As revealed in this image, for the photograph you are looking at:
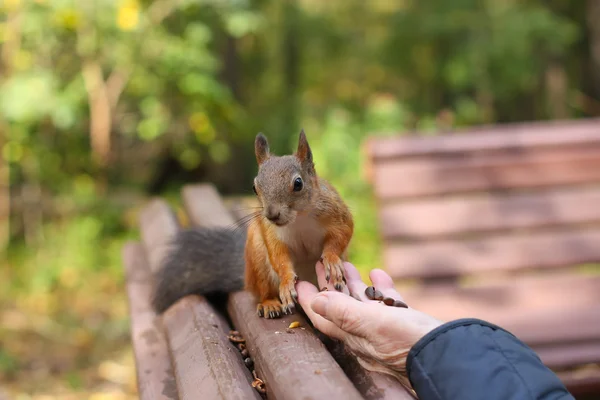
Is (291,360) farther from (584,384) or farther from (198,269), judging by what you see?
(584,384)

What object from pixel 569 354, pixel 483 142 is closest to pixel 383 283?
pixel 569 354

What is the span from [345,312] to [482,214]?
78.8 inches

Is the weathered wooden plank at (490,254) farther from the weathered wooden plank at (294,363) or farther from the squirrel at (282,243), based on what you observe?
the weathered wooden plank at (294,363)

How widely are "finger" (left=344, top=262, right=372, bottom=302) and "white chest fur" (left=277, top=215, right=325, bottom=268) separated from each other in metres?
0.10

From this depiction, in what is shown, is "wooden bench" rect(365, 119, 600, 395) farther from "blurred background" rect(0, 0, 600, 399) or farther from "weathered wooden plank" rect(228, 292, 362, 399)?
"weathered wooden plank" rect(228, 292, 362, 399)

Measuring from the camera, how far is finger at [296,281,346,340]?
1339 mm

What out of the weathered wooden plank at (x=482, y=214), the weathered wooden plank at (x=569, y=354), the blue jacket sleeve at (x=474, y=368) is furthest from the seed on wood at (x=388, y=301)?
the weathered wooden plank at (x=482, y=214)

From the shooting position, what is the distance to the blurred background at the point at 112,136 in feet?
12.4

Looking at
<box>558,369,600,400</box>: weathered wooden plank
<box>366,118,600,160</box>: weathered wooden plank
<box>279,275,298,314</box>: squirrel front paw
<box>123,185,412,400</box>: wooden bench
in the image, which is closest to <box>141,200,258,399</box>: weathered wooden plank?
<box>123,185,412,400</box>: wooden bench

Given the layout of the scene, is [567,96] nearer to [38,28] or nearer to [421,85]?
[421,85]

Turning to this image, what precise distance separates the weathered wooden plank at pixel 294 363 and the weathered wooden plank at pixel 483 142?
71.0 inches

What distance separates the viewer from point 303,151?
164 cm

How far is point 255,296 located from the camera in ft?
5.53

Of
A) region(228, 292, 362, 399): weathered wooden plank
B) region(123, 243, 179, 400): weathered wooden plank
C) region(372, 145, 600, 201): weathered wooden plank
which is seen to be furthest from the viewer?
region(372, 145, 600, 201): weathered wooden plank
